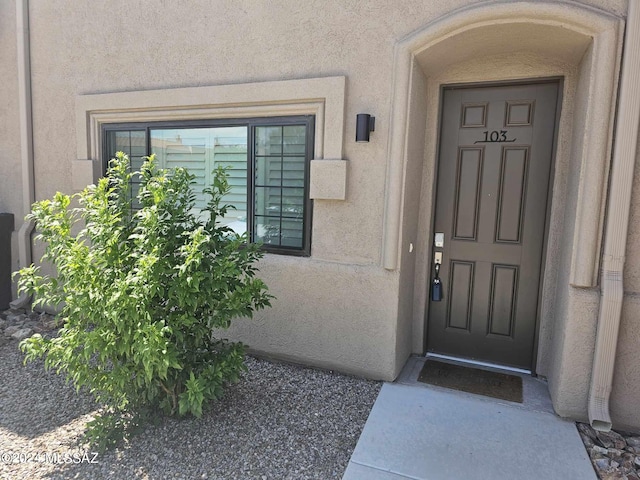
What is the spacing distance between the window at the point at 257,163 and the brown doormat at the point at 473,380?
1.67 metres

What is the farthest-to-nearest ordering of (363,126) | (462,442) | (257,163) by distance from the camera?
(257,163) → (363,126) → (462,442)

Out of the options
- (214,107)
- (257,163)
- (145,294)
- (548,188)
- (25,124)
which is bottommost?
(145,294)

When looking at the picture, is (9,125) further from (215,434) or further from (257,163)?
(215,434)

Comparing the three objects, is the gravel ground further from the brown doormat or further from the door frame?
the door frame

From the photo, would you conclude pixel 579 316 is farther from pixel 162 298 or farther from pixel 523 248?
pixel 162 298

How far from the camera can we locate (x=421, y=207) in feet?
13.7

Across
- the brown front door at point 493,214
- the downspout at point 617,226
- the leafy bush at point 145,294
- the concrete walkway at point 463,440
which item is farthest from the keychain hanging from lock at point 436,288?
the leafy bush at point 145,294

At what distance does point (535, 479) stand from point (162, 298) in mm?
2609

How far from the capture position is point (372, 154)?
3.73m

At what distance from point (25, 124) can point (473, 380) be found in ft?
19.9

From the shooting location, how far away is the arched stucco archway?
303 centimetres

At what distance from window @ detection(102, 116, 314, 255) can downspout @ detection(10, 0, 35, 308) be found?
1747mm

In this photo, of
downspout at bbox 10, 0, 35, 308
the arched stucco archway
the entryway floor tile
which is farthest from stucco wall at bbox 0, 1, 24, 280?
the entryway floor tile

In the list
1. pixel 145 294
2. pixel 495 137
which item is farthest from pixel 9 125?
pixel 495 137
